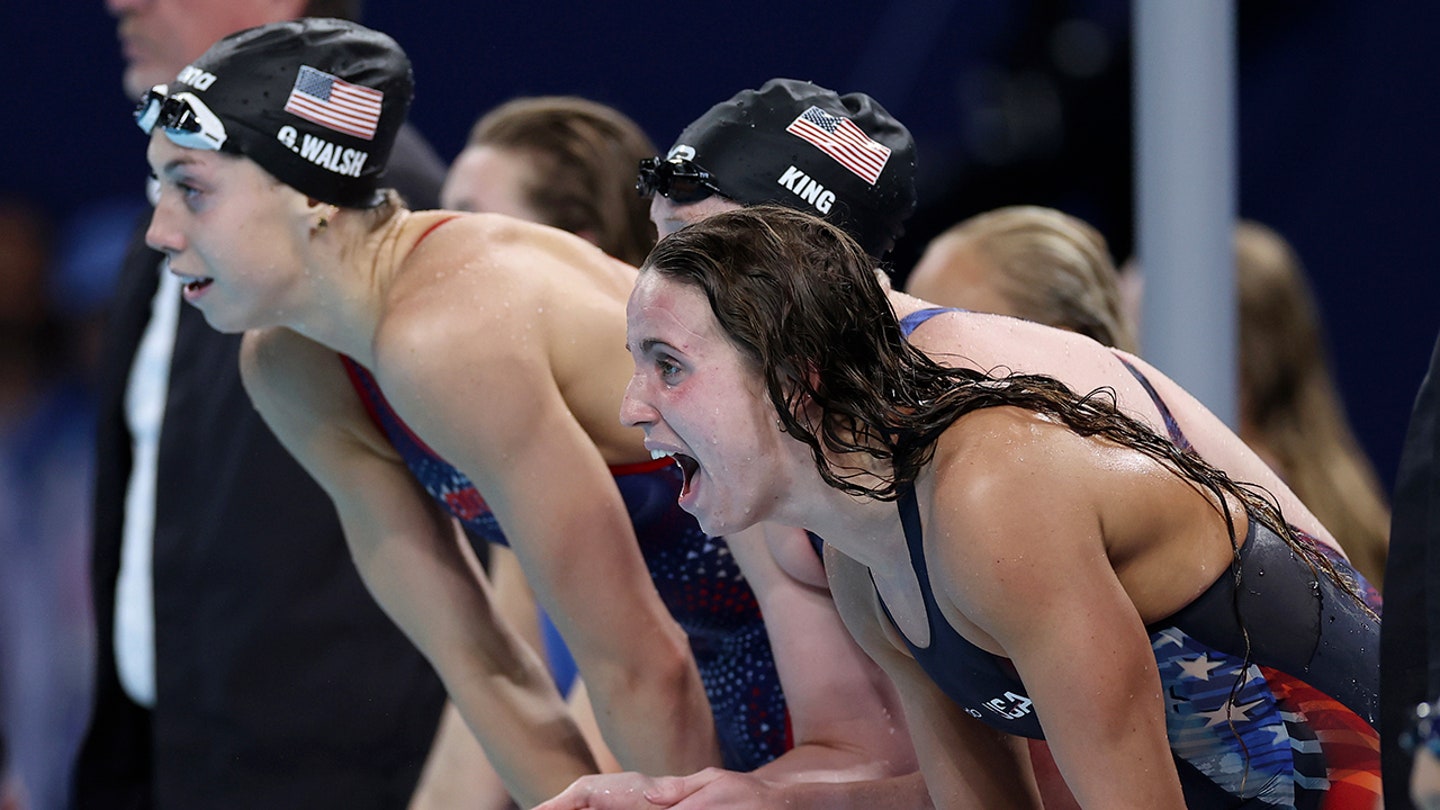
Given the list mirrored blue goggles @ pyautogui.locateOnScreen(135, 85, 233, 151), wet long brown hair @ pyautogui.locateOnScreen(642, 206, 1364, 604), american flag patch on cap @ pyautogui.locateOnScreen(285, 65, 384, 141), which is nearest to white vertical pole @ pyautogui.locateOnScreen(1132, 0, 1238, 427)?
wet long brown hair @ pyautogui.locateOnScreen(642, 206, 1364, 604)

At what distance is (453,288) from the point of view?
249 cm

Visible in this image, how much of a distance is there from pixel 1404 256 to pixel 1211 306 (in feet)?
9.64

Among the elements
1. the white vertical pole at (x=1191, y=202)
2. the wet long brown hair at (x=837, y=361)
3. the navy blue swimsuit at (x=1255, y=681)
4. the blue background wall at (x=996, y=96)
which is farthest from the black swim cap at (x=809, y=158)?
the blue background wall at (x=996, y=96)

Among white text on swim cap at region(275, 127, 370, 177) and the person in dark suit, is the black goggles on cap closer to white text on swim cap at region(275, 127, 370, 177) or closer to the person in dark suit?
white text on swim cap at region(275, 127, 370, 177)

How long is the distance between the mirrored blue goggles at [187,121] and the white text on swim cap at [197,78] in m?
0.02

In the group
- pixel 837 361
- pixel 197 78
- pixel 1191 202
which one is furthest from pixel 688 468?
pixel 1191 202

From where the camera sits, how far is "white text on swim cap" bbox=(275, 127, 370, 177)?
2.55m

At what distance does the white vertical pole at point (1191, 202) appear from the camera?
3.29 m

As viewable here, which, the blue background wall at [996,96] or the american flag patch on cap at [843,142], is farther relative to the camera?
the blue background wall at [996,96]

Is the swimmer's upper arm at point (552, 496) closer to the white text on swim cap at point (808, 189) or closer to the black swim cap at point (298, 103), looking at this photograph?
the black swim cap at point (298, 103)

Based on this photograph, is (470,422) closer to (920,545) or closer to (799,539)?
(799,539)

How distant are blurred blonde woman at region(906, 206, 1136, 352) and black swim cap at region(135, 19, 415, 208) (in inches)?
40.7

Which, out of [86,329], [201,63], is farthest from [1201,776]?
[86,329]

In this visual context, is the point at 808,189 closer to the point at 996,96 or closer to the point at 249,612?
the point at 249,612
